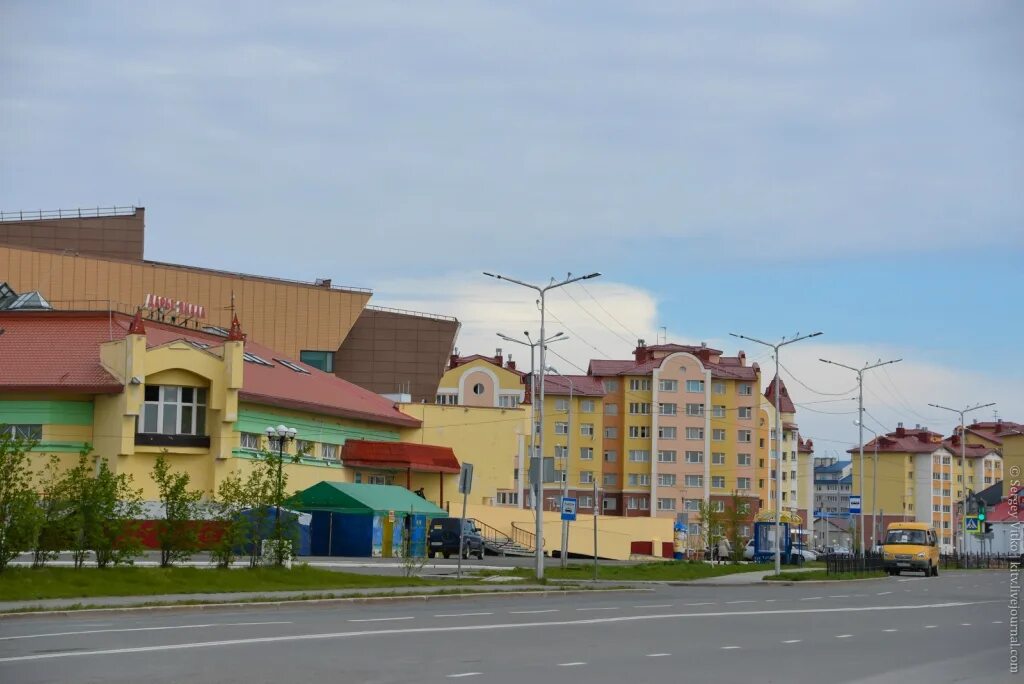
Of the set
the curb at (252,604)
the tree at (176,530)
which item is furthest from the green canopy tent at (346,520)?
the tree at (176,530)

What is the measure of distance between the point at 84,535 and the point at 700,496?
3884 inches

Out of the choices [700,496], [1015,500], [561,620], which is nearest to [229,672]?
[561,620]

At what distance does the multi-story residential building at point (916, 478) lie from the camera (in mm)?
170875

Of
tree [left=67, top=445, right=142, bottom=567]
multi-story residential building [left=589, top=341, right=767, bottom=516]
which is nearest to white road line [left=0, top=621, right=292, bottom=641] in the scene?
tree [left=67, top=445, right=142, bottom=567]

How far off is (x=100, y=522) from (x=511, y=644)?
13788 millimetres

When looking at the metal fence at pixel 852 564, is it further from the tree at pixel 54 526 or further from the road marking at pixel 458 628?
the tree at pixel 54 526

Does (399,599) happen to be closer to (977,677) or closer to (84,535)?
(84,535)

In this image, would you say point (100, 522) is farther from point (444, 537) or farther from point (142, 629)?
point (444, 537)

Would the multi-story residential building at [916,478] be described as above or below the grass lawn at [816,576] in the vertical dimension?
above

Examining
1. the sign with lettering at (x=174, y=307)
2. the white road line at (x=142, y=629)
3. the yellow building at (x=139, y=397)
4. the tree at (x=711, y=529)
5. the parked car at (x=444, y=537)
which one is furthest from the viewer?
the tree at (x=711, y=529)

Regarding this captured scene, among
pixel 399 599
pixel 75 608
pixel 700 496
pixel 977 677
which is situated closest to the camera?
pixel 977 677

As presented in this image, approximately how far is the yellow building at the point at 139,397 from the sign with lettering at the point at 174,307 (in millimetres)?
8504

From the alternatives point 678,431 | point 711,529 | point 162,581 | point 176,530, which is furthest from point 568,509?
point 678,431

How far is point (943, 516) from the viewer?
17725cm
